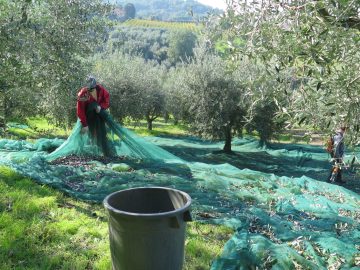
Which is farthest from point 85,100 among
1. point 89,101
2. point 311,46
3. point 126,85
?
point 126,85

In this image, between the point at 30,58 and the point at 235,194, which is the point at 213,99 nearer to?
the point at 235,194

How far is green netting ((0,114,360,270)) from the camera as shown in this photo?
4461mm

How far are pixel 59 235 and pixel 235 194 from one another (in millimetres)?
3430

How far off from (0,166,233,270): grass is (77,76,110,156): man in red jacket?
266 centimetres

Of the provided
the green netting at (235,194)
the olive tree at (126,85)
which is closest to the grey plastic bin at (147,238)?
the green netting at (235,194)

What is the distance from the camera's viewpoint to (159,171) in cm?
850

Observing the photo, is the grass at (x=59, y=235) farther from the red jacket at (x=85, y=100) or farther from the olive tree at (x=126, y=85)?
the olive tree at (x=126, y=85)

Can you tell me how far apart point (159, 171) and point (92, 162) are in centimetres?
156

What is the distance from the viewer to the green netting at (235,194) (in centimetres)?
446

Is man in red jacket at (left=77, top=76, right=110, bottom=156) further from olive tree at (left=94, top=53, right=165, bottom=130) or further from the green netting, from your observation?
olive tree at (left=94, top=53, right=165, bottom=130)

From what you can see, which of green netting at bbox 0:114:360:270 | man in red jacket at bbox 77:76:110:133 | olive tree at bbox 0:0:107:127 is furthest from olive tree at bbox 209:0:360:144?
man in red jacket at bbox 77:76:110:133

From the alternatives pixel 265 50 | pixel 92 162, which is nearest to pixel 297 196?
pixel 265 50

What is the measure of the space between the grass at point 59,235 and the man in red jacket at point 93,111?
8.72ft

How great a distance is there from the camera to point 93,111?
8.88m
